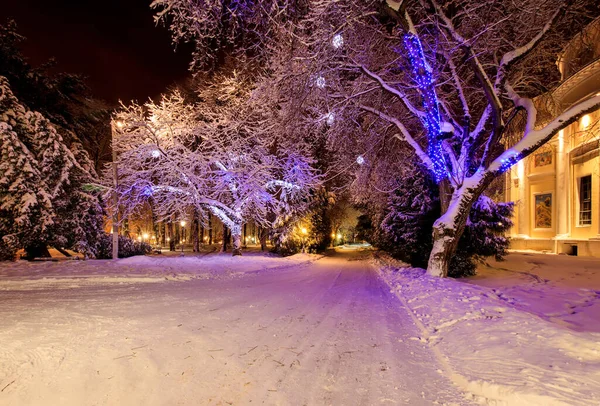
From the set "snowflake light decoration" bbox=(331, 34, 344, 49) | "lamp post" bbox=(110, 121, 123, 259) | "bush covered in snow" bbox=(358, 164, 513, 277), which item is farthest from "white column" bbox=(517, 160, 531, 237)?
"lamp post" bbox=(110, 121, 123, 259)

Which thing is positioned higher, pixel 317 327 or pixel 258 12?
pixel 258 12

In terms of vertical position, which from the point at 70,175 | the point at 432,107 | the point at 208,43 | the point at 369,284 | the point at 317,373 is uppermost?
the point at 208,43

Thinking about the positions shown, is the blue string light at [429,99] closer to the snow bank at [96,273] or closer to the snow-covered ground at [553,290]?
the snow-covered ground at [553,290]

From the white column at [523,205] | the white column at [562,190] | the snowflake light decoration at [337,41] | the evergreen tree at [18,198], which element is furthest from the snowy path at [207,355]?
the white column at [523,205]

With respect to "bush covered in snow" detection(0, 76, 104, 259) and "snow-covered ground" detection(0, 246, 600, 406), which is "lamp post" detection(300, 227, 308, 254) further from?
"snow-covered ground" detection(0, 246, 600, 406)

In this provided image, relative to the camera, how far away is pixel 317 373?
4164 mm

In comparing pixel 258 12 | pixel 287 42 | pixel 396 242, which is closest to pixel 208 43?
pixel 258 12

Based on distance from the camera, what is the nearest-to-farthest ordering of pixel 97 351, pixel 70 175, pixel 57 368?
pixel 57 368
pixel 97 351
pixel 70 175

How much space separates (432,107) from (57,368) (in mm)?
10725

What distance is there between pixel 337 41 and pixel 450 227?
6392 mm

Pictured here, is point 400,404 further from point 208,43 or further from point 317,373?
point 208,43

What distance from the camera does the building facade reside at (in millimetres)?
19688

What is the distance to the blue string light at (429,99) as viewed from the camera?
9.92 meters

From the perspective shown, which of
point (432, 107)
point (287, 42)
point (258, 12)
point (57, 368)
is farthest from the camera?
point (432, 107)
